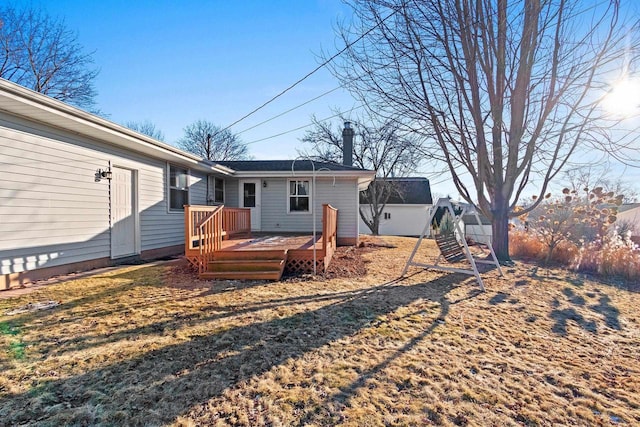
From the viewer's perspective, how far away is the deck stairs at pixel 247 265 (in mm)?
5895

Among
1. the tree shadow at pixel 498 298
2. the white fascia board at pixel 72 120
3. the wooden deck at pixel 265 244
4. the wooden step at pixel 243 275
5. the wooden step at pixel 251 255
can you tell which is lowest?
the tree shadow at pixel 498 298

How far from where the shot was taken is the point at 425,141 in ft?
29.3

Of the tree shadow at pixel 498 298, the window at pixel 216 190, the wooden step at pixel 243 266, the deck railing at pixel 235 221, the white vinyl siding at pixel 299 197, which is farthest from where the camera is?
the white vinyl siding at pixel 299 197

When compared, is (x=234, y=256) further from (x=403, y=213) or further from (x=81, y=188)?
(x=403, y=213)

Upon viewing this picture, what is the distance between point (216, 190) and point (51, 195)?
19.3ft

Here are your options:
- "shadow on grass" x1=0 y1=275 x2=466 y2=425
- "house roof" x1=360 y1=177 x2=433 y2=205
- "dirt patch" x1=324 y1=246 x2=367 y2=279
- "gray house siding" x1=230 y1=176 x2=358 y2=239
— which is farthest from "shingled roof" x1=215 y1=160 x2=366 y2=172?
"house roof" x1=360 y1=177 x2=433 y2=205

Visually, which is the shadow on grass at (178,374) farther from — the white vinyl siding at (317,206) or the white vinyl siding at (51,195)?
the white vinyl siding at (317,206)

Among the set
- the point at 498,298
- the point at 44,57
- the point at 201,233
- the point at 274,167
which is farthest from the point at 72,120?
the point at 44,57

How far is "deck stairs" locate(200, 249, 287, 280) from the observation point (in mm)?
5895

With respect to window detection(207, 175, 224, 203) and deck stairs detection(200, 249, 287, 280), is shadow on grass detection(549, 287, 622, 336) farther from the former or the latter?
window detection(207, 175, 224, 203)

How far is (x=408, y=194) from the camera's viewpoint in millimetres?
24766

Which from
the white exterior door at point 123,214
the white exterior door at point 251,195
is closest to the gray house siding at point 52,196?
the white exterior door at point 123,214

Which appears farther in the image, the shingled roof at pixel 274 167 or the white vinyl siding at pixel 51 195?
the shingled roof at pixel 274 167

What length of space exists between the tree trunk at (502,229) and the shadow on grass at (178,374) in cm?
597
